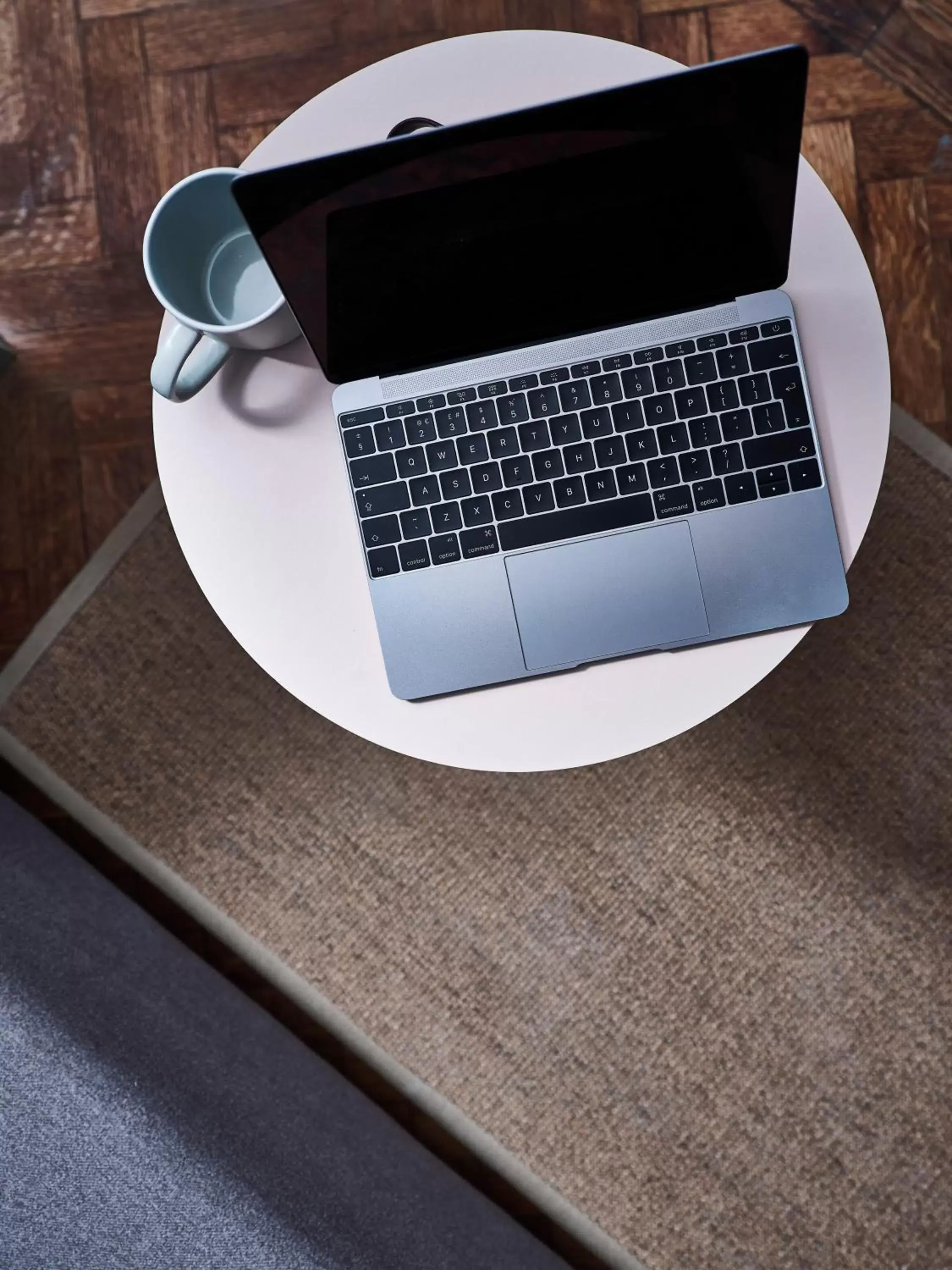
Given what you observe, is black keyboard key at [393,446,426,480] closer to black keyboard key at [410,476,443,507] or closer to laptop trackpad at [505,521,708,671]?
black keyboard key at [410,476,443,507]

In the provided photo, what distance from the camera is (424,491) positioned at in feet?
2.75

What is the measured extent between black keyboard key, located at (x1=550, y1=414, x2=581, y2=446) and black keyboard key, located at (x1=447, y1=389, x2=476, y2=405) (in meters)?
0.07

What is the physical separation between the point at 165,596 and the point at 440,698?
63 centimetres

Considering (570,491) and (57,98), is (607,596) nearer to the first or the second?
(570,491)

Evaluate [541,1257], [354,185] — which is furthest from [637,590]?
[541,1257]

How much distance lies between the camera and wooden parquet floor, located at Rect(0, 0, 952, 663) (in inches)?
54.3

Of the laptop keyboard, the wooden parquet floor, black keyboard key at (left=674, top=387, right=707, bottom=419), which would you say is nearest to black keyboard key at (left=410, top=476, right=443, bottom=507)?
the laptop keyboard

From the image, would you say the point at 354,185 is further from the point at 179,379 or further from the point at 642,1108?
the point at 642,1108

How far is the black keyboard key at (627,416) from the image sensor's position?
2.70ft

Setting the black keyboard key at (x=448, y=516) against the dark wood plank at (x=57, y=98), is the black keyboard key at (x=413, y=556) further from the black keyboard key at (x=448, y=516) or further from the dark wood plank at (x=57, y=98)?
the dark wood plank at (x=57, y=98)

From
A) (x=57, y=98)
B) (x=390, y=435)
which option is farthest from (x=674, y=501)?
(x=57, y=98)

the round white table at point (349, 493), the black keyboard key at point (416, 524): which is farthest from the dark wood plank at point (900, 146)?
the black keyboard key at point (416, 524)

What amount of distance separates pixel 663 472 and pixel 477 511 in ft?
0.51

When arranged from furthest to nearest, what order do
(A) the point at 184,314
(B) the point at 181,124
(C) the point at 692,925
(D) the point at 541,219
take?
(B) the point at 181,124 < (C) the point at 692,925 < (A) the point at 184,314 < (D) the point at 541,219
